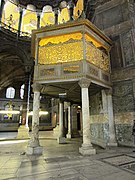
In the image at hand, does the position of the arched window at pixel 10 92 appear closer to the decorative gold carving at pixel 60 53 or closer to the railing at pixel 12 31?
the railing at pixel 12 31

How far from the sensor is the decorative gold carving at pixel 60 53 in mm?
7277

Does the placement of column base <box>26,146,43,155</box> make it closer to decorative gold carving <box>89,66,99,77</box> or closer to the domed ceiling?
decorative gold carving <box>89,66,99,77</box>

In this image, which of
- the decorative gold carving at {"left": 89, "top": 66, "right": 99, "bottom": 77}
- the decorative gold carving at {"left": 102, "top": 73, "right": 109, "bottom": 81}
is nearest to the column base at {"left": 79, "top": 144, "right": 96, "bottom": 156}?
the decorative gold carving at {"left": 89, "top": 66, "right": 99, "bottom": 77}

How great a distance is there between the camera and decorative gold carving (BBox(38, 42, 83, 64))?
287 inches

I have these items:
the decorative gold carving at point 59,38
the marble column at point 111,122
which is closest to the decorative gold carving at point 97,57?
the decorative gold carving at point 59,38

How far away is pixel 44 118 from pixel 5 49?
1609cm

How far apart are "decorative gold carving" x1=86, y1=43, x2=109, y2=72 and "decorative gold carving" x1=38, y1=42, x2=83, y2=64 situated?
0.52m

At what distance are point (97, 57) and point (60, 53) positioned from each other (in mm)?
2180

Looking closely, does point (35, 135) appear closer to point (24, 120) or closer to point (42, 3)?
point (24, 120)

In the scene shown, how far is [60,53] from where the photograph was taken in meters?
7.45

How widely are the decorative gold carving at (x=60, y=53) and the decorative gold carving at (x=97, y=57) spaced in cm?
52

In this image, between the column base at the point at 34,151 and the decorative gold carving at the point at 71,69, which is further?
the decorative gold carving at the point at 71,69

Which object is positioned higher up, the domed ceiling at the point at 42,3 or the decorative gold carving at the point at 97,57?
the domed ceiling at the point at 42,3

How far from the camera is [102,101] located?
29.2ft
